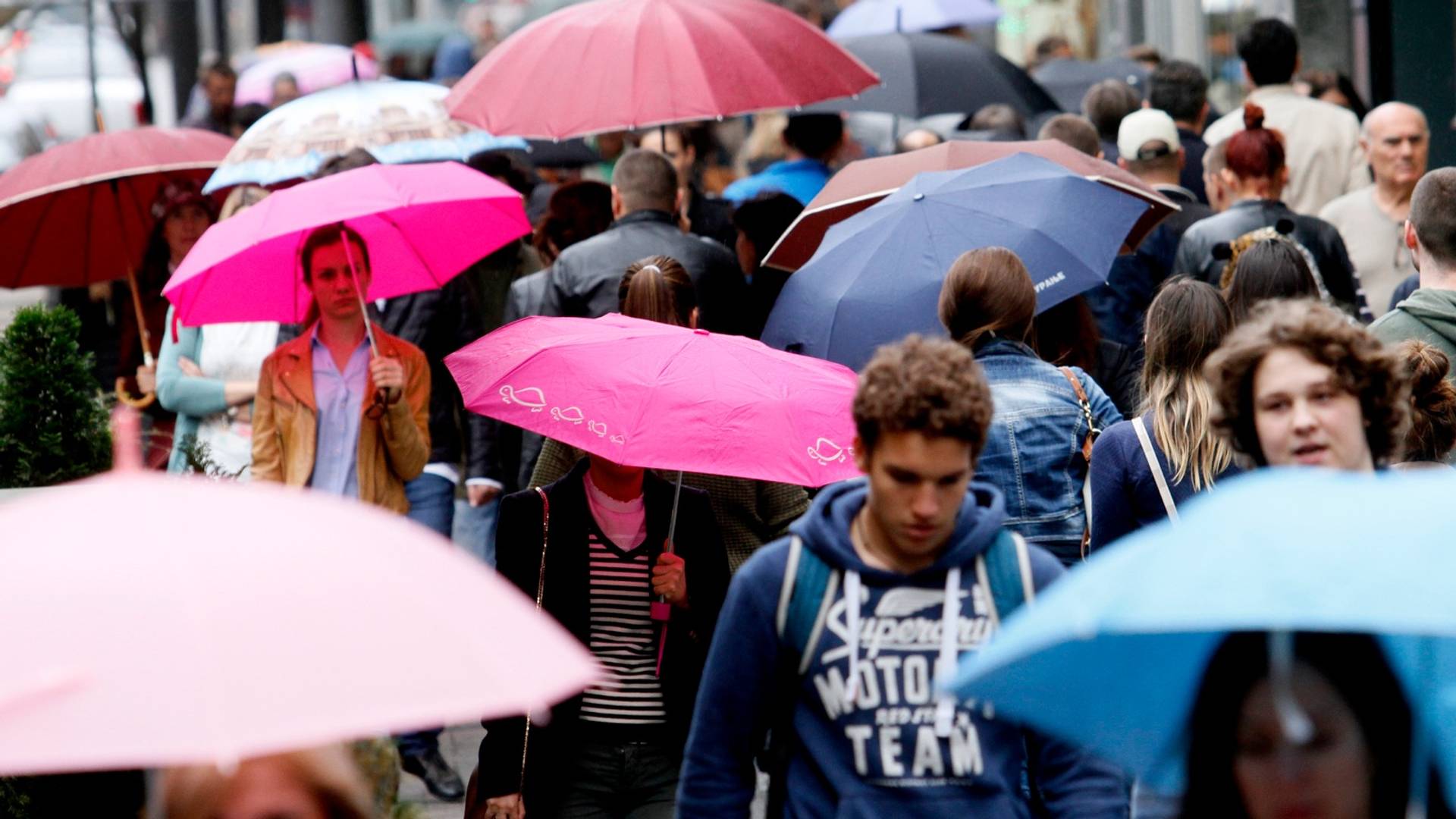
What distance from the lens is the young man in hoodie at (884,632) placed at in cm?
391

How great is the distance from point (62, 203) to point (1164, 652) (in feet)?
24.0

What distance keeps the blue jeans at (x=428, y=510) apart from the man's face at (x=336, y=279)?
2.57 feet

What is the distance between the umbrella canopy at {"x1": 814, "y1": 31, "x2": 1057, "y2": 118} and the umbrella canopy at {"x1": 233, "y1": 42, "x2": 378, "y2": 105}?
9.14m

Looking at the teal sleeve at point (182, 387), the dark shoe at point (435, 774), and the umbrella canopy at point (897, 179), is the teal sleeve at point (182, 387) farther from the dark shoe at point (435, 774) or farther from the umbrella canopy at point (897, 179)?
the umbrella canopy at point (897, 179)

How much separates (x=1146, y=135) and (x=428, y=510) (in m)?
3.71

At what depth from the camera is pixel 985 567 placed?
4.00 metres

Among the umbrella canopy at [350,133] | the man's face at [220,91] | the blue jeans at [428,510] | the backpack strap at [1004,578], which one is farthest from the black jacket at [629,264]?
the man's face at [220,91]

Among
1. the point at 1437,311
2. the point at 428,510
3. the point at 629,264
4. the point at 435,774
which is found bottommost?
the point at 435,774

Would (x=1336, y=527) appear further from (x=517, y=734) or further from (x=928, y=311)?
(x=928, y=311)

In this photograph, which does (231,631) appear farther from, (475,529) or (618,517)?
(475,529)

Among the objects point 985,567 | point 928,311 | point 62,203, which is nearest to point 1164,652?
point 985,567

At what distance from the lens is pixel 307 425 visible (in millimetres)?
7316

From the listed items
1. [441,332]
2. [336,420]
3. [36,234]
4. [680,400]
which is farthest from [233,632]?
[36,234]

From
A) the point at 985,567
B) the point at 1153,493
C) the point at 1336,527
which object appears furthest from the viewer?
the point at 1153,493
